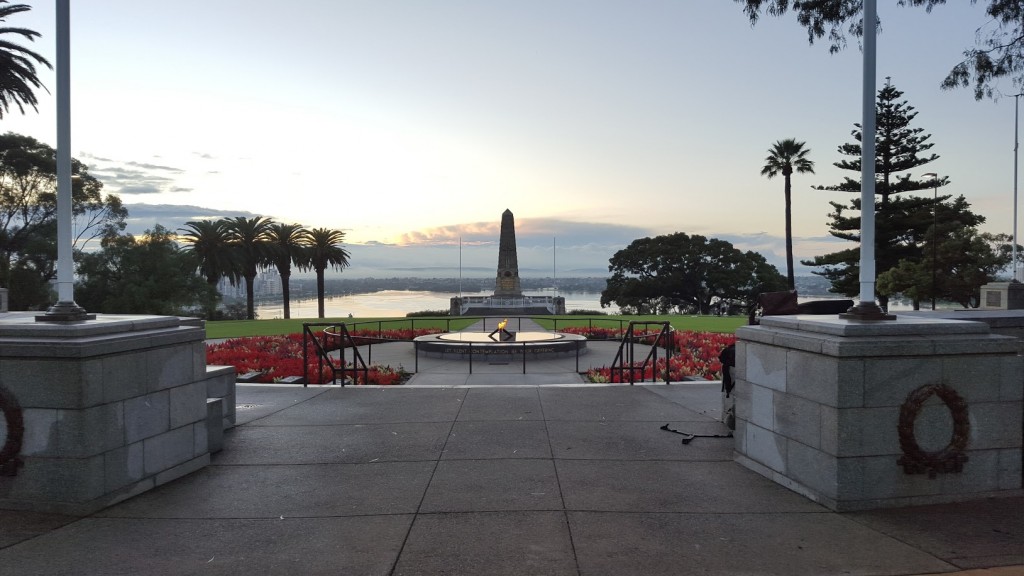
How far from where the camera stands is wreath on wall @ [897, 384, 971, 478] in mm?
5008

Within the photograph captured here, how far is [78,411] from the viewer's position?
16.0 ft

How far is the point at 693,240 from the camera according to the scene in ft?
228

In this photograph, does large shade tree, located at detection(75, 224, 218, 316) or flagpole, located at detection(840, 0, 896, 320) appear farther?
large shade tree, located at detection(75, 224, 218, 316)

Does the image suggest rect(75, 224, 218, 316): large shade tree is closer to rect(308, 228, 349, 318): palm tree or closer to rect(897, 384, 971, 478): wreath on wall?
rect(308, 228, 349, 318): palm tree

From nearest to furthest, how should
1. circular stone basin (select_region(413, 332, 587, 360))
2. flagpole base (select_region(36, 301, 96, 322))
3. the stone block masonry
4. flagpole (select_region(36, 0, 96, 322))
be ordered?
the stone block masonry, flagpole base (select_region(36, 301, 96, 322)), flagpole (select_region(36, 0, 96, 322)), circular stone basin (select_region(413, 332, 587, 360))

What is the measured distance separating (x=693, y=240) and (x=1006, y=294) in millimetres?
60094

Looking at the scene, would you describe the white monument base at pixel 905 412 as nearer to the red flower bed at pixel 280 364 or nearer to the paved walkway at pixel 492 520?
the paved walkway at pixel 492 520

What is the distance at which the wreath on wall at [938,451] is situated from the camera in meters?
5.01

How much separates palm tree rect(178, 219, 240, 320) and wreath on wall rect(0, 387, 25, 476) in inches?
1738

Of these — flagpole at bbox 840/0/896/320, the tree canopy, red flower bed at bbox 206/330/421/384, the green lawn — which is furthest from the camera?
the tree canopy

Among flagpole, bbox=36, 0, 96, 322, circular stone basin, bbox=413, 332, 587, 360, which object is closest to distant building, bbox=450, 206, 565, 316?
circular stone basin, bbox=413, 332, 587, 360

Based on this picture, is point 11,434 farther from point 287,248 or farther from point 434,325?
point 287,248

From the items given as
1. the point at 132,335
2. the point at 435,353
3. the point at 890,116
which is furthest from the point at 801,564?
the point at 890,116

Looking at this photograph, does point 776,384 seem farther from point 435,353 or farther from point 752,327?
point 435,353
